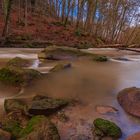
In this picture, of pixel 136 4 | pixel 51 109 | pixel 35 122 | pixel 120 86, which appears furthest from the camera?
pixel 136 4

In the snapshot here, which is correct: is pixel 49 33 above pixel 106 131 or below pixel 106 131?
above

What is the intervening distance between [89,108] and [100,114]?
1.27 ft

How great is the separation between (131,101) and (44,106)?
2.16 metres

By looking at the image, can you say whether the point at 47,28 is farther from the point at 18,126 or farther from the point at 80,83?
the point at 18,126

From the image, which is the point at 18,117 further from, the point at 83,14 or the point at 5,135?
the point at 83,14

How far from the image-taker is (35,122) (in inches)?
170

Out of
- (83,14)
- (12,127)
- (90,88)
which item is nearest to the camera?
(12,127)

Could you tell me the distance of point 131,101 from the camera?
5.79 metres

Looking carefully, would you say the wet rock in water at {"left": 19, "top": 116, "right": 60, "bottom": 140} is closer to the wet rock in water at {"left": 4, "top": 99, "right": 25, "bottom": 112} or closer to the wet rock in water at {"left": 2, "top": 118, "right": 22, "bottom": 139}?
the wet rock in water at {"left": 2, "top": 118, "right": 22, "bottom": 139}

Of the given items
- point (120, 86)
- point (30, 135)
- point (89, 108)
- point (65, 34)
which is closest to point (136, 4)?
point (65, 34)

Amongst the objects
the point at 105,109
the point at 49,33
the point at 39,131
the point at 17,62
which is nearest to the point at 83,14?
the point at 49,33

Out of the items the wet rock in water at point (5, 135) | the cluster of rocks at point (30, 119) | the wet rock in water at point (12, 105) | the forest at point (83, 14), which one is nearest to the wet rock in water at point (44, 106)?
the cluster of rocks at point (30, 119)

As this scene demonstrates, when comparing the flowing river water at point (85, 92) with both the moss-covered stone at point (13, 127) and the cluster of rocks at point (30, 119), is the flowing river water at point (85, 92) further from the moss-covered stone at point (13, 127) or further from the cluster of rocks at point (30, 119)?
the moss-covered stone at point (13, 127)

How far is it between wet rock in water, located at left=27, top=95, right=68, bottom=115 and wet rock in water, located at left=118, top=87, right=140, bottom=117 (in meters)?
1.48
